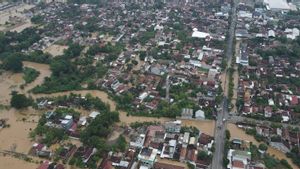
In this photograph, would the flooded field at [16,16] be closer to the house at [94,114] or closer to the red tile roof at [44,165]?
the house at [94,114]

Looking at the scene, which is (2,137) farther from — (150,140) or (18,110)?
(150,140)

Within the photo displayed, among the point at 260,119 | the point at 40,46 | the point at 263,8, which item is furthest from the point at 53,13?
the point at 260,119

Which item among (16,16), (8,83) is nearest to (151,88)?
(8,83)

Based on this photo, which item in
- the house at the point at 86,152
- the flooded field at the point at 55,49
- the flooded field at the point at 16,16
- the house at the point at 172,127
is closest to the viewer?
the house at the point at 86,152

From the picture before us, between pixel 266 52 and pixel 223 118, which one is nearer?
pixel 223 118

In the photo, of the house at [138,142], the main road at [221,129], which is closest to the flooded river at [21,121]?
the main road at [221,129]
